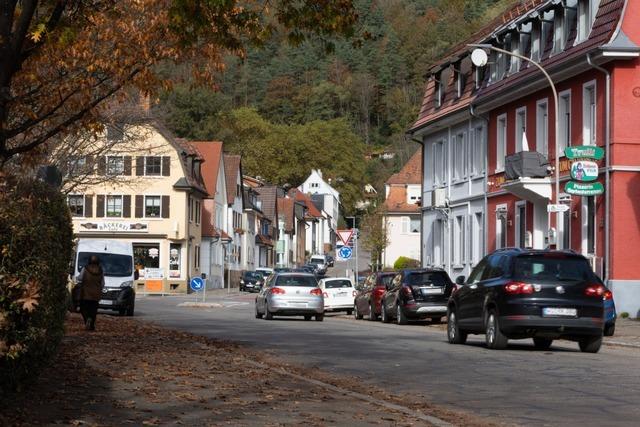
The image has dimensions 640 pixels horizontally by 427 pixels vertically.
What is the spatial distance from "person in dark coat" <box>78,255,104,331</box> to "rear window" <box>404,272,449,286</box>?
1182 centimetres

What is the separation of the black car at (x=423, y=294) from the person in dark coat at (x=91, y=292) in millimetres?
11733

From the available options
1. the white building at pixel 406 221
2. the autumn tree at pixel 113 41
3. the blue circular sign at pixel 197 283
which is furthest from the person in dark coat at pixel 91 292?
the white building at pixel 406 221

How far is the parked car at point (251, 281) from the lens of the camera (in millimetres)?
90500

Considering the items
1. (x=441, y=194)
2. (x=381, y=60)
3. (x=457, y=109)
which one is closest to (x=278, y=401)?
(x=457, y=109)

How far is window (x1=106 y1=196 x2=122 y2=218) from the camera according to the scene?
88.2 meters

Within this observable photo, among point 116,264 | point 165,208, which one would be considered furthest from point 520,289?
point 165,208

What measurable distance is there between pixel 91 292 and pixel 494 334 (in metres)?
8.96

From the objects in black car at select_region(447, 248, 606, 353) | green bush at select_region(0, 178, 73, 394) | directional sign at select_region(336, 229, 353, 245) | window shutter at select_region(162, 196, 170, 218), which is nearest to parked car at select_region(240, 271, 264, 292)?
window shutter at select_region(162, 196, 170, 218)

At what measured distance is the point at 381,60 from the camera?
175 metres

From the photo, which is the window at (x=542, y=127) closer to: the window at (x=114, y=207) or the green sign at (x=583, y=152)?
the green sign at (x=583, y=152)

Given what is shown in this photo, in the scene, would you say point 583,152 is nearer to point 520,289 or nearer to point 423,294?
point 423,294

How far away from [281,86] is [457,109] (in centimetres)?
12544

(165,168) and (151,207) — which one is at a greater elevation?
(165,168)

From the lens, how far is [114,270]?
41875mm
